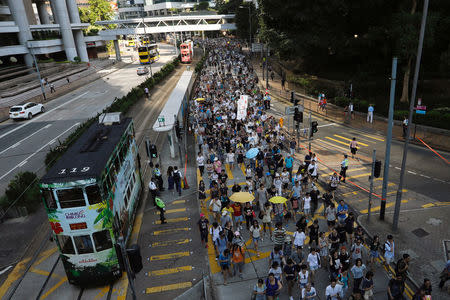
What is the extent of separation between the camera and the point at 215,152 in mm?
21797

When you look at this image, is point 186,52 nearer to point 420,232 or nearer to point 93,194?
point 420,232

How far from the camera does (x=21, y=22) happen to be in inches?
2360

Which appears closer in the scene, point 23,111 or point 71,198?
point 71,198

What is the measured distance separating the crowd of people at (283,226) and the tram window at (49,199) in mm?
5392

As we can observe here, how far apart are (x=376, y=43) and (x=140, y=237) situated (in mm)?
35366

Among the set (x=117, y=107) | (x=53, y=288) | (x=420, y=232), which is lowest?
(x=420, y=232)

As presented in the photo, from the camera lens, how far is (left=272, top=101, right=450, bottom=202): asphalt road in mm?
17734

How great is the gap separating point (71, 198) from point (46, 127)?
27601 mm

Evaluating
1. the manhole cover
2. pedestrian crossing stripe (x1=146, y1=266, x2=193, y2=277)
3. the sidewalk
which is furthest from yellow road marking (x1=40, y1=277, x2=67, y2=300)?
the sidewalk

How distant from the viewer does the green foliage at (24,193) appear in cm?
1708

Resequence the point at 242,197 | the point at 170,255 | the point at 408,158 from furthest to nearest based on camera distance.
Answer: the point at 408,158 < the point at 242,197 < the point at 170,255

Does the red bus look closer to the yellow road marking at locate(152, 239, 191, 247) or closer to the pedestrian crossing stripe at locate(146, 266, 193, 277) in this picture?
the yellow road marking at locate(152, 239, 191, 247)

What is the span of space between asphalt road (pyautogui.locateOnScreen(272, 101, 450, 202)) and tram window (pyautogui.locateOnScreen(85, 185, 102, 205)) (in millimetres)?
15590

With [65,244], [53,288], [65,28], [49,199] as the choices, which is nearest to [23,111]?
[53,288]
